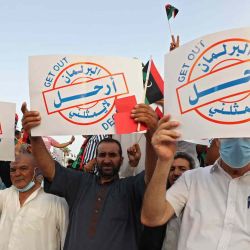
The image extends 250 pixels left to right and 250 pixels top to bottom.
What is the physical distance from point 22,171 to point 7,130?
39 centimetres

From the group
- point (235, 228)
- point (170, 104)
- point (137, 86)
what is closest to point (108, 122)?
point (137, 86)

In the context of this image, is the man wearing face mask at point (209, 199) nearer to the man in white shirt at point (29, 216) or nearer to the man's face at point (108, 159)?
the man's face at point (108, 159)

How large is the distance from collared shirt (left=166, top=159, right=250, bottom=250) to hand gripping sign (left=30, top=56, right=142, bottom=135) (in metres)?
0.59

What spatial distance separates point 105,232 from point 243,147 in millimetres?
1045

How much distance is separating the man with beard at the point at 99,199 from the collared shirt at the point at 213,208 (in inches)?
15.0

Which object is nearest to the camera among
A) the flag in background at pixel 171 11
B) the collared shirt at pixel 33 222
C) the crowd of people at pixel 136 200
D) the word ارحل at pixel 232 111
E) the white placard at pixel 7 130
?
the word ارحل at pixel 232 111

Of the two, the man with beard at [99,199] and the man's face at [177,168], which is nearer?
the man with beard at [99,199]

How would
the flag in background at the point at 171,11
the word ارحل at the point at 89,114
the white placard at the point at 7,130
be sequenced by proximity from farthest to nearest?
the flag in background at the point at 171,11 → the white placard at the point at 7,130 → the word ارحل at the point at 89,114

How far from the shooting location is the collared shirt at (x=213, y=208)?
5.62 ft

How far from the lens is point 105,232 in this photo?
228 centimetres

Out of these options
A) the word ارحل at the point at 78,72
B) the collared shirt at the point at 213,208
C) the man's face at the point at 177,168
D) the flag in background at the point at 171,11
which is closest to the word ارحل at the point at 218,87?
the collared shirt at the point at 213,208

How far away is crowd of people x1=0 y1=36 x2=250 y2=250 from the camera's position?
1795 millimetres

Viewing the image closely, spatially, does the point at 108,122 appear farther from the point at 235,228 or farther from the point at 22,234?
the point at 22,234

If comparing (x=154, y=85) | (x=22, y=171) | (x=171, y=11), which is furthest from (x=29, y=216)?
(x=171, y=11)
